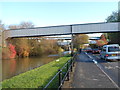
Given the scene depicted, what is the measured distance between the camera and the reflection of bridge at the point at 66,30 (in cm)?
3008

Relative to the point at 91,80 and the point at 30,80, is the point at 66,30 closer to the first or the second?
the point at 30,80

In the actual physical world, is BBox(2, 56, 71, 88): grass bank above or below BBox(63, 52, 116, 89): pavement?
below

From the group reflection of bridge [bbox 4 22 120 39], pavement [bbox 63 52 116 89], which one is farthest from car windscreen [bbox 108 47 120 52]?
reflection of bridge [bbox 4 22 120 39]

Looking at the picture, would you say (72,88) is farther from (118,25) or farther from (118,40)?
(118,40)

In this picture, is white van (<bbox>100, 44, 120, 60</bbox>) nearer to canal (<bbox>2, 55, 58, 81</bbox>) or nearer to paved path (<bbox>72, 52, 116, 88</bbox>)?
paved path (<bbox>72, 52, 116, 88</bbox>)

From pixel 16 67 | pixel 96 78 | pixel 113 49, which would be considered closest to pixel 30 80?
pixel 96 78

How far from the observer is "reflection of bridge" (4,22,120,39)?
1184 inches

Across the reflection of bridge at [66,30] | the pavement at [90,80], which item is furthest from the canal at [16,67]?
the pavement at [90,80]

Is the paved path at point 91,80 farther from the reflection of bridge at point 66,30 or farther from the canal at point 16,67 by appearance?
the reflection of bridge at point 66,30

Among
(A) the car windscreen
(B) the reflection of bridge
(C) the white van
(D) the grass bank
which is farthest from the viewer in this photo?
(B) the reflection of bridge

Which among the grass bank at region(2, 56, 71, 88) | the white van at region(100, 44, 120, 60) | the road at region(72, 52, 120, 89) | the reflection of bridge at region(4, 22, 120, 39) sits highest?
the reflection of bridge at region(4, 22, 120, 39)

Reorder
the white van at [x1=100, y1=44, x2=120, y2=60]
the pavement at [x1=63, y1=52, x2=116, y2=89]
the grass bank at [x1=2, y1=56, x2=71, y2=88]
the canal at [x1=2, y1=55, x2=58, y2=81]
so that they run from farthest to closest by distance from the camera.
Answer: the white van at [x1=100, y1=44, x2=120, y2=60] → the canal at [x1=2, y1=55, x2=58, y2=81] → the grass bank at [x1=2, y1=56, x2=71, y2=88] → the pavement at [x1=63, y1=52, x2=116, y2=89]

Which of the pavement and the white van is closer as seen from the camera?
the pavement

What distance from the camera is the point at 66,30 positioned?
33.3m
